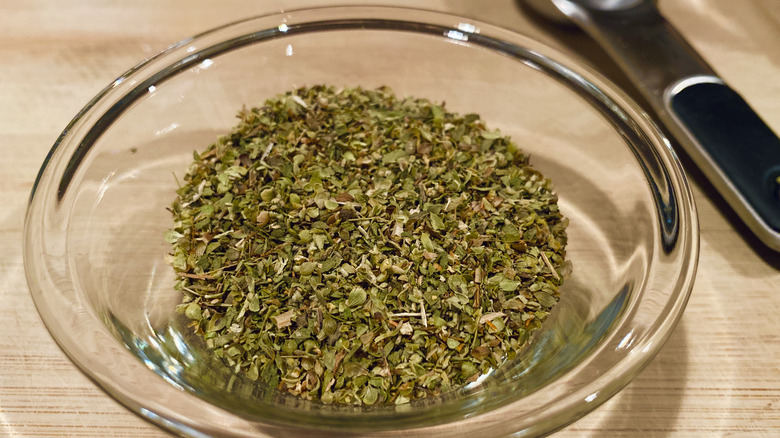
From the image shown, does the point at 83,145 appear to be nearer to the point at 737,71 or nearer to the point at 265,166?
the point at 265,166

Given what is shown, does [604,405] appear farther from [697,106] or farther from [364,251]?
[697,106]

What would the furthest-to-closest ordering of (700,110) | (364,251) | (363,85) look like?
1. (363,85)
2. (700,110)
3. (364,251)

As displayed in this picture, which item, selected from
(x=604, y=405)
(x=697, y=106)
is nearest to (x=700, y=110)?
(x=697, y=106)

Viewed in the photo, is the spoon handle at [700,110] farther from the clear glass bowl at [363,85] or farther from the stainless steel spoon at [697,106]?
the clear glass bowl at [363,85]

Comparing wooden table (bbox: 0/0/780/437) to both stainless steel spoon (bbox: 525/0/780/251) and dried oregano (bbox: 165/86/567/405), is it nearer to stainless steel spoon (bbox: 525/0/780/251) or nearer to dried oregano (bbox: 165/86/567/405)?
stainless steel spoon (bbox: 525/0/780/251)

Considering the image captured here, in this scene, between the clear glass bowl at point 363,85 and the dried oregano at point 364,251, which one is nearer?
the clear glass bowl at point 363,85

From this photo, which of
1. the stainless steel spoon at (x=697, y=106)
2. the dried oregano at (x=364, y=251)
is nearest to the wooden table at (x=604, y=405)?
the stainless steel spoon at (x=697, y=106)
